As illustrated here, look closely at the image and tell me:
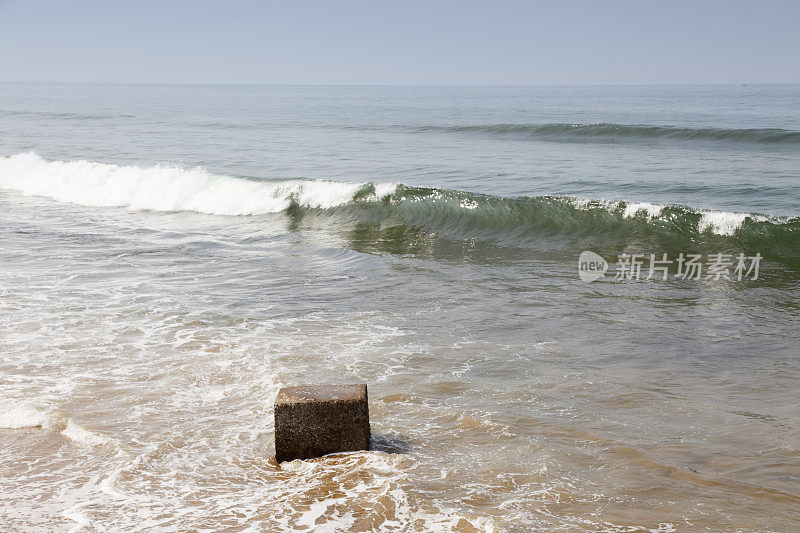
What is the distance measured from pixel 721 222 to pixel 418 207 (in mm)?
5709

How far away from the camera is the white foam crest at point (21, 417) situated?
4.89m

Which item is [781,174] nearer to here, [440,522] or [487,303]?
[487,303]

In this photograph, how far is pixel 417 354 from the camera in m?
6.42

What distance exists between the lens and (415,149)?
25.4m

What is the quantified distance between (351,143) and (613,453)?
24374 mm

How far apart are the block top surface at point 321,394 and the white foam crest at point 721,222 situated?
373 inches

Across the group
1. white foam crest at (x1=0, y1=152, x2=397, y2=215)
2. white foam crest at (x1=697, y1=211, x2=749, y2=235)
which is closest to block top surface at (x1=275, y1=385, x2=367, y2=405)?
white foam crest at (x1=697, y1=211, x2=749, y2=235)

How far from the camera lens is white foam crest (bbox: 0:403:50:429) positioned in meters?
4.89

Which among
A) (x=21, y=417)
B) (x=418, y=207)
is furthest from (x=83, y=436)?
(x=418, y=207)

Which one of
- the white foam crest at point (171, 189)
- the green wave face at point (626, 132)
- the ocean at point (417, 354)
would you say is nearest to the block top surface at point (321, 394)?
the ocean at point (417, 354)

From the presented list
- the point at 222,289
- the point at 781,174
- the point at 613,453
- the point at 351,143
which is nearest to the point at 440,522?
the point at 613,453

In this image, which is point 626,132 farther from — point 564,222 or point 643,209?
point 564,222

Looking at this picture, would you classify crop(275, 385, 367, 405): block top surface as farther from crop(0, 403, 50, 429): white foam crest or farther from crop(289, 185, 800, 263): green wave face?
crop(289, 185, 800, 263): green wave face

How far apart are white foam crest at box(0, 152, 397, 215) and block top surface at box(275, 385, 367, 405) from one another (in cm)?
1121
